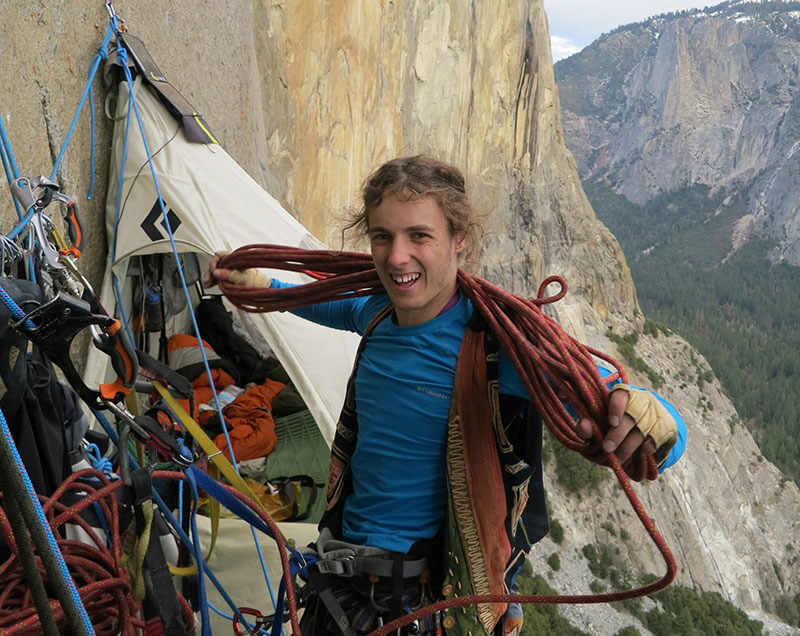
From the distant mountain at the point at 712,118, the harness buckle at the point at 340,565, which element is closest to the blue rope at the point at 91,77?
the harness buckle at the point at 340,565

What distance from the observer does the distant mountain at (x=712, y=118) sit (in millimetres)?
89438

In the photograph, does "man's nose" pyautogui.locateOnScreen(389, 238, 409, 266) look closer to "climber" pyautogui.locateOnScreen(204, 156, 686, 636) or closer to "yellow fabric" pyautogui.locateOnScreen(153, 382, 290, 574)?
"climber" pyautogui.locateOnScreen(204, 156, 686, 636)

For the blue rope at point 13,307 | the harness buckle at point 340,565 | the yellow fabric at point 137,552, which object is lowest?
the harness buckle at point 340,565

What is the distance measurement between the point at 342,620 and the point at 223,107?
4.11 meters

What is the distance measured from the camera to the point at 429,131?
668 inches

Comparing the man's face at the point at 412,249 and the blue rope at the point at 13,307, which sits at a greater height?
the man's face at the point at 412,249

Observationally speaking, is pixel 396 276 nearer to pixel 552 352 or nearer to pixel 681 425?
pixel 552 352

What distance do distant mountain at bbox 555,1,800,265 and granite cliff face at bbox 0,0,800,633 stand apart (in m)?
58.0

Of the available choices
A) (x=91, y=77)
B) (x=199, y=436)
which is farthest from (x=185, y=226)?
(x=199, y=436)

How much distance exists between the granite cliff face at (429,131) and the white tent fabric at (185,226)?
111 mm

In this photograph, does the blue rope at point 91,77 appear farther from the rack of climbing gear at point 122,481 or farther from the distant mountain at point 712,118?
the distant mountain at point 712,118

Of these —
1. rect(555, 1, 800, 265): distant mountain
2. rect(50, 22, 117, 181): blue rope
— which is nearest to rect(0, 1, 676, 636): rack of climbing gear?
rect(50, 22, 117, 181): blue rope

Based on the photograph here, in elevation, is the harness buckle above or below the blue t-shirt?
below

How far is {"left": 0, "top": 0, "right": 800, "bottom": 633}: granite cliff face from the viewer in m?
2.78
